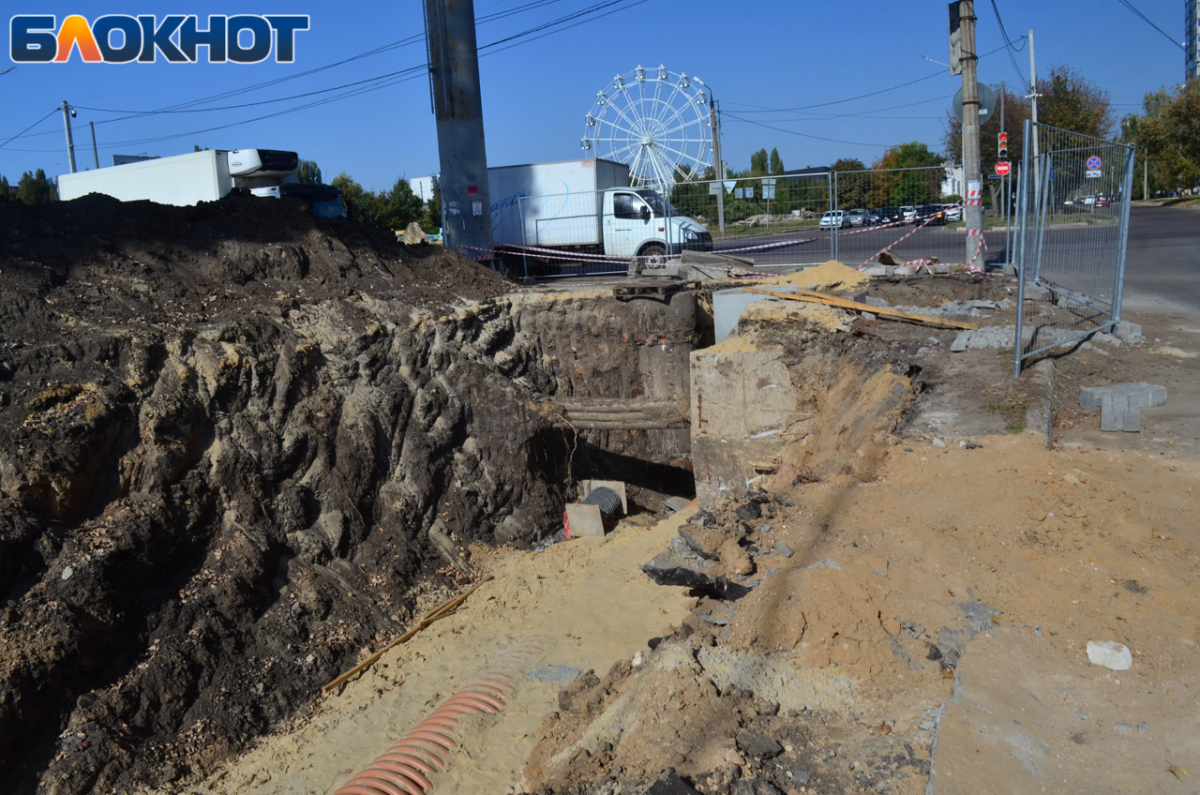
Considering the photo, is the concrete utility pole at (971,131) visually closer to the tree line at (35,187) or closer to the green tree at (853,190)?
the green tree at (853,190)

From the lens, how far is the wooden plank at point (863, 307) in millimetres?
8367

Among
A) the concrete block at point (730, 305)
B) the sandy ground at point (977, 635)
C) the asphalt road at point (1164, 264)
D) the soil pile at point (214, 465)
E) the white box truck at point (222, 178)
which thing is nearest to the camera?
the sandy ground at point (977, 635)

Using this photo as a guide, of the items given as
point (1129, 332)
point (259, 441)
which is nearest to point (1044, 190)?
point (1129, 332)

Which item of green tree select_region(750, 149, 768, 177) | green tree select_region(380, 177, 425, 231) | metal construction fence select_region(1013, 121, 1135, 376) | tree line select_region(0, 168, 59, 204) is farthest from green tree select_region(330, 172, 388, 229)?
green tree select_region(750, 149, 768, 177)

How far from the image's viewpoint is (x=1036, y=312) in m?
8.62

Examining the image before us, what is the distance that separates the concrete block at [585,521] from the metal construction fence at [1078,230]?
4786mm

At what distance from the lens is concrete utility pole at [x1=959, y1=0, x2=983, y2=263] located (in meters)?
11.8

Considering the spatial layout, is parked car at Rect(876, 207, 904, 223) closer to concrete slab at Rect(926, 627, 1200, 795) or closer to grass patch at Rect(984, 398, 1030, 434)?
grass patch at Rect(984, 398, 1030, 434)

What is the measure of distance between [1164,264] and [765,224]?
25.0 ft

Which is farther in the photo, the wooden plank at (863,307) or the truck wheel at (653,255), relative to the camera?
the truck wheel at (653,255)

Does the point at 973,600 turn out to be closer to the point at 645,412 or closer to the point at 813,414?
the point at 813,414

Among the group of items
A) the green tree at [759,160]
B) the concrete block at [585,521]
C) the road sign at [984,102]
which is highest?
the green tree at [759,160]

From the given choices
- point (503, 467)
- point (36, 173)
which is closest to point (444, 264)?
point (503, 467)

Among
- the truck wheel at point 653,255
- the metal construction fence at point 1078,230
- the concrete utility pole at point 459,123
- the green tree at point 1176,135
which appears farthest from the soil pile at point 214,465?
the green tree at point 1176,135
